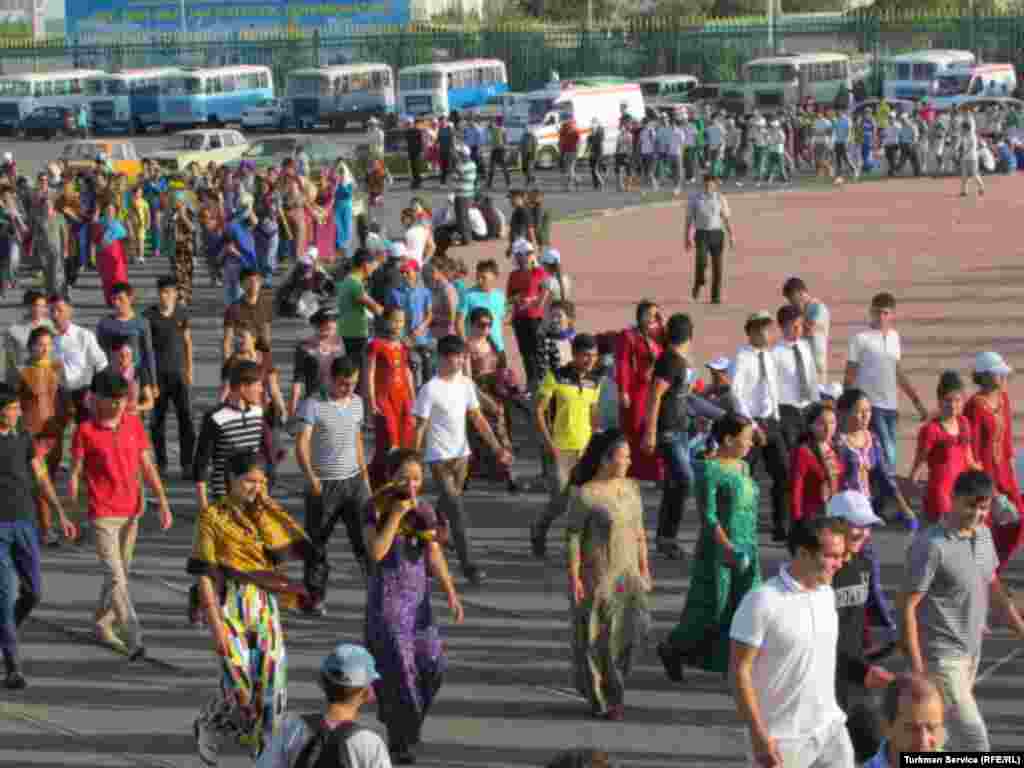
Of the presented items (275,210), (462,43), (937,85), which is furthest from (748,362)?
(462,43)

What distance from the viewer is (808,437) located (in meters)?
11.5

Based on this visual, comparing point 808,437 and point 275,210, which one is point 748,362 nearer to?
point 808,437

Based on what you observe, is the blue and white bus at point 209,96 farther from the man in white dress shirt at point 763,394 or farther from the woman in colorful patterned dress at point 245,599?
the woman in colorful patterned dress at point 245,599

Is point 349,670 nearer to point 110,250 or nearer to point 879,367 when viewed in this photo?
point 879,367

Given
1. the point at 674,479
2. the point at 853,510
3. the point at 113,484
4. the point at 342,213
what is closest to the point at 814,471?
the point at 674,479

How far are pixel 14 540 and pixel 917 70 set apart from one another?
5374 centimetres

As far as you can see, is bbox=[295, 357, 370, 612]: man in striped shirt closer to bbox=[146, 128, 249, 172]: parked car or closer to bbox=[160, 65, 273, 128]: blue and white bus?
bbox=[146, 128, 249, 172]: parked car

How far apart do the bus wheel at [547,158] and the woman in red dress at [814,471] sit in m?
38.6

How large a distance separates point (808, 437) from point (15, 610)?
4.26 metres

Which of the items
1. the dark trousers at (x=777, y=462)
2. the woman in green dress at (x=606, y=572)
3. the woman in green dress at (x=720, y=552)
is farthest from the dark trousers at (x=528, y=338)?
the woman in green dress at (x=606, y=572)

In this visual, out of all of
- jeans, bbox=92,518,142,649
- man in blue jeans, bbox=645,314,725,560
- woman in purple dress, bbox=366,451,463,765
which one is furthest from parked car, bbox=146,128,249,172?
woman in purple dress, bbox=366,451,463,765

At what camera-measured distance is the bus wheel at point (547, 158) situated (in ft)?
163

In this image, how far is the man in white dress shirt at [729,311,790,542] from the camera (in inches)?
535

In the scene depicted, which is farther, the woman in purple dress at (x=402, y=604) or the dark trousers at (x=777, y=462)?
the dark trousers at (x=777, y=462)
